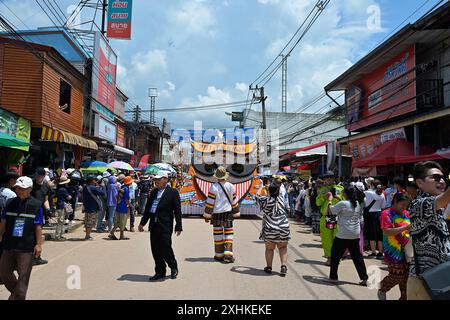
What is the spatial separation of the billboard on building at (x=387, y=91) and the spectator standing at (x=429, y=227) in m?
11.2

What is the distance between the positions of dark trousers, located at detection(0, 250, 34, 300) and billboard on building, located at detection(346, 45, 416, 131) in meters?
12.8

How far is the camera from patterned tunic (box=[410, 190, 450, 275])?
3.28 m

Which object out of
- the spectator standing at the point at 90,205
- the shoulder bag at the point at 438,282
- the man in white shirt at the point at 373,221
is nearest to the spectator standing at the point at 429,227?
the shoulder bag at the point at 438,282

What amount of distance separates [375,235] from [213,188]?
3.83m

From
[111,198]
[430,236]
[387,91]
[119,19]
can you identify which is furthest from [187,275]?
[119,19]

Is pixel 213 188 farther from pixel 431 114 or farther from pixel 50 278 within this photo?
pixel 431 114

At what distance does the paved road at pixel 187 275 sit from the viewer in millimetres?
5480

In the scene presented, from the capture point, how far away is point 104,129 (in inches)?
965

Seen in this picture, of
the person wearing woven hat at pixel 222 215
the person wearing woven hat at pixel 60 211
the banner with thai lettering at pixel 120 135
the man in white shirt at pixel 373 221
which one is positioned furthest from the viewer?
the banner with thai lettering at pixel 120 135

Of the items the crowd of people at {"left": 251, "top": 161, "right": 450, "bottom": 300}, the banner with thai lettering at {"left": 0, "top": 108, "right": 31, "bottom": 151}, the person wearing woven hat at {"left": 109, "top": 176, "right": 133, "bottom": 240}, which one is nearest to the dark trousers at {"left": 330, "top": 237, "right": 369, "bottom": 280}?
the crowd of people at {"left": 251, "top": 161, "right": 450, "bottom": 300}

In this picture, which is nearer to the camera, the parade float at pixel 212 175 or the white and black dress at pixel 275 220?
the white and black dress at pixel 275 220

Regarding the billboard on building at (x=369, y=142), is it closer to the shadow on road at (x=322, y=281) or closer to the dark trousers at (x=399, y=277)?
the shadow on road at (x=322, y=281)

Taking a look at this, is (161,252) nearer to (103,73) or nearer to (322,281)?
(322,281)

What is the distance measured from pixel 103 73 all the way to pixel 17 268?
2093 centimetres
